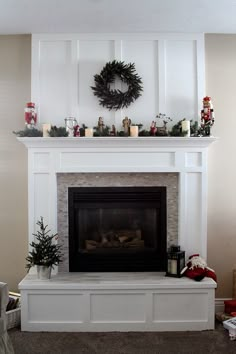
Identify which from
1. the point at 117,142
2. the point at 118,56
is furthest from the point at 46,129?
the point at 118,56

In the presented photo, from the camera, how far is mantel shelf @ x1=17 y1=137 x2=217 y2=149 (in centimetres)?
304

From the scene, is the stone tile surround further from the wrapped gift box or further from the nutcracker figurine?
the wrapped gift box

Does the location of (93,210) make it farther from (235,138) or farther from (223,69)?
(223,69)

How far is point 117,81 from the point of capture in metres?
3.24

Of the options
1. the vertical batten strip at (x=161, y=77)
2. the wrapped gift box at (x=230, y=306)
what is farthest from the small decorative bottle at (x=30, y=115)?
the wrapped gift box at (x=230, y=306)

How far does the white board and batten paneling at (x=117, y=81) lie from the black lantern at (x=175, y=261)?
1167 mm

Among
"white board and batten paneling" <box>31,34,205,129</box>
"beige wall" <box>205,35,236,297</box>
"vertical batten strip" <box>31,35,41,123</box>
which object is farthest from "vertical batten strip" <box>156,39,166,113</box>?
"vertical batten strip" <box>31,35,41,123</box>

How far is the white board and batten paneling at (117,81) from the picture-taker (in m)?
3.21

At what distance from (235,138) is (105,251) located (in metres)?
1.63

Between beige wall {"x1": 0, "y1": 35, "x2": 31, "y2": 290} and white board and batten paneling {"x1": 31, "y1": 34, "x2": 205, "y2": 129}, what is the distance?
0.16 m

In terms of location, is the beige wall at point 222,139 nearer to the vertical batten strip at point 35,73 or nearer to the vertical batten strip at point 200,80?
the vertical batten strip at point 200,80

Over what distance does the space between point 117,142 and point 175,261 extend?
1.15 metres

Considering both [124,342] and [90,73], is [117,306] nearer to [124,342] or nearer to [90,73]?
[124,342]

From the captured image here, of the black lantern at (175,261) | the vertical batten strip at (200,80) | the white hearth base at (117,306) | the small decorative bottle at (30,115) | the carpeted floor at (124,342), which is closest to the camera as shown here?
the carpeted floor at (124,342)
